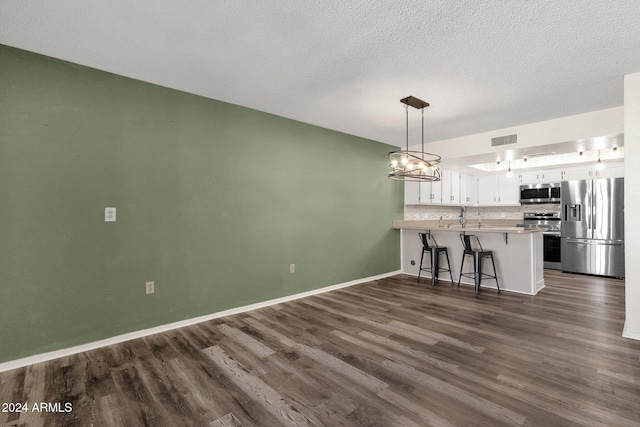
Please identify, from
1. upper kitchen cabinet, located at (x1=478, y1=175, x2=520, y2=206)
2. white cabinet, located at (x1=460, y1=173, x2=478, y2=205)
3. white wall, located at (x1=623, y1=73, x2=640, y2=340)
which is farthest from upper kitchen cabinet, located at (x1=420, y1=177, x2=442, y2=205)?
white wall, located at (x1=623, y1=73, x2=640, y2=340)

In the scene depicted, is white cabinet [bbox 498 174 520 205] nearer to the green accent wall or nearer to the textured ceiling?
the textured ceiling

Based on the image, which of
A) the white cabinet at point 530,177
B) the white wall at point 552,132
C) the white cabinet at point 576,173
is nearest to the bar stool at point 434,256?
the white wall at point 552,132

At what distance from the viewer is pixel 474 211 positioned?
8.12m

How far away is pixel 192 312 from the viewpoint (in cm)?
348

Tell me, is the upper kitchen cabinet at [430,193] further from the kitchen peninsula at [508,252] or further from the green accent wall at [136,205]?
the green accent wall at [136,205]

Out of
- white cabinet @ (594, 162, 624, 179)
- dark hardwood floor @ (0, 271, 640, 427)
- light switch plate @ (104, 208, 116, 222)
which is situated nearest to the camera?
dark hardwood floor @ (0, 271, 640, 427)

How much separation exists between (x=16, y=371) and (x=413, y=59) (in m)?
4.21

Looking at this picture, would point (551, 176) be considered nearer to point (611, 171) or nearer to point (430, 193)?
point (611, 171)

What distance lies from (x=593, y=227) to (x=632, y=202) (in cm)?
367

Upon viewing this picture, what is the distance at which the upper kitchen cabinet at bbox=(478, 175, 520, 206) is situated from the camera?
286 inches

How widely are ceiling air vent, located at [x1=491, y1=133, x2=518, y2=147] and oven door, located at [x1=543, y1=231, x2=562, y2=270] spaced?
2.98 metres

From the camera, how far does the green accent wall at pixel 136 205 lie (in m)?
2.57

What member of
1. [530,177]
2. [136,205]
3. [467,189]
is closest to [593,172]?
[530,177]

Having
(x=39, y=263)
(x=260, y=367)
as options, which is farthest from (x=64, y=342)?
(x=260, y=367)
